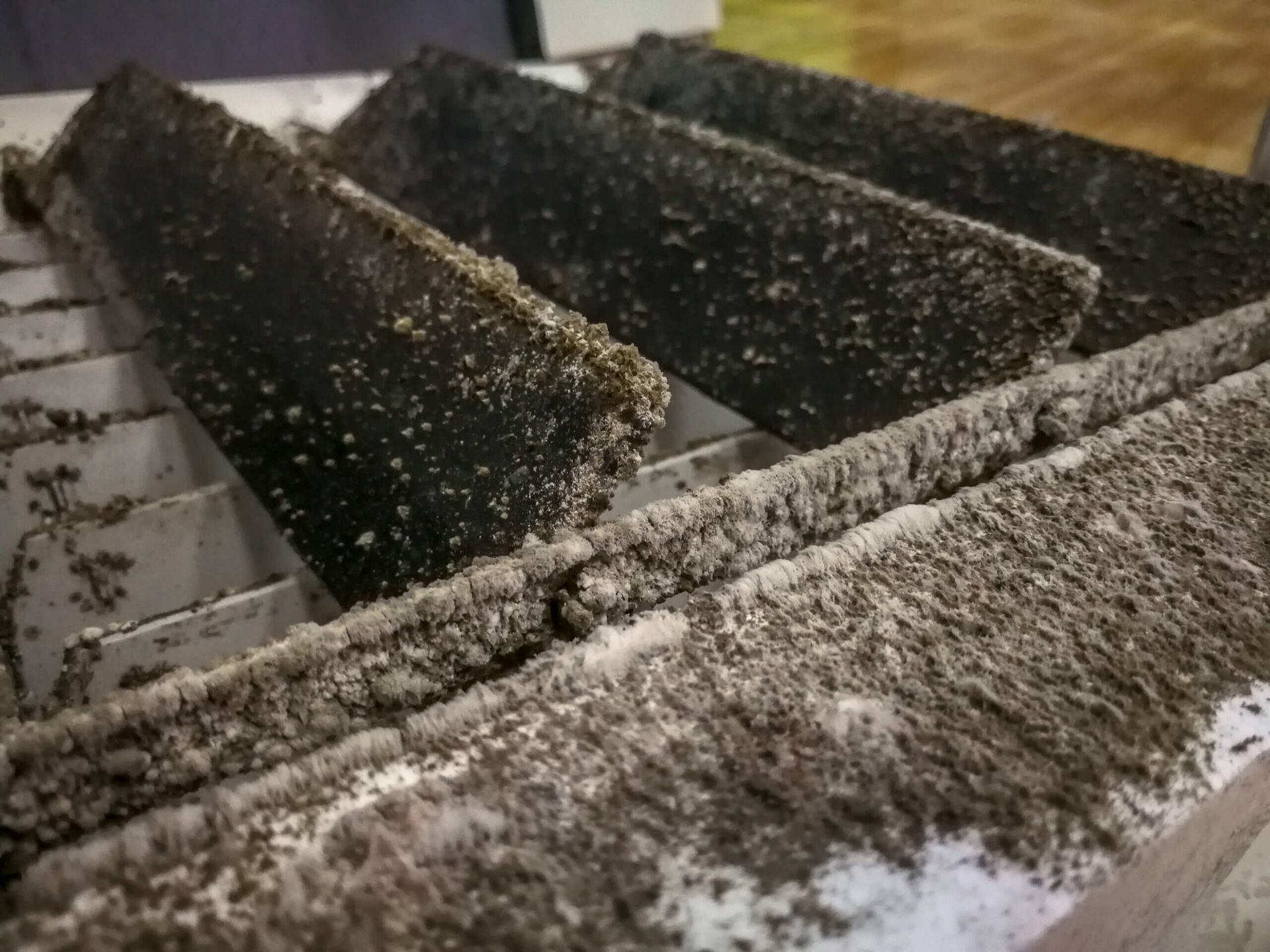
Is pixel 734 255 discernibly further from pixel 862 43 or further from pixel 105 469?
pixel 862 43

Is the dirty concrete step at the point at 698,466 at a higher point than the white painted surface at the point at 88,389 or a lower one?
lower

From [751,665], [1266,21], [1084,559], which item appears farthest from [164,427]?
[1266,21]

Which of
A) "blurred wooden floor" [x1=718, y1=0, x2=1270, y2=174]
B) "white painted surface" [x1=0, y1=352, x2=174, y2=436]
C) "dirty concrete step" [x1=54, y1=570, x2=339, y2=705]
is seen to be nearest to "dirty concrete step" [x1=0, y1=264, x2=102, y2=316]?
"white painted surface" [x1=0, y1=352, x2=174, y2=436]

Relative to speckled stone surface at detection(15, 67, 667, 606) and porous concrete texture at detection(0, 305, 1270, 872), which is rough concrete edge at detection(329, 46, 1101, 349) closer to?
porous concrete texture at detection(0, 305, 1270, 872)

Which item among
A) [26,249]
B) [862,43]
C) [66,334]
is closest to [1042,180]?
[862,43]

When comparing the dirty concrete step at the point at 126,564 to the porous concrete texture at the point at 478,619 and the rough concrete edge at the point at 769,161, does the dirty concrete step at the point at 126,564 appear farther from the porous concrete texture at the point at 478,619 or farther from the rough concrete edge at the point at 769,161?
the rough concrete edge at the point at 769,161

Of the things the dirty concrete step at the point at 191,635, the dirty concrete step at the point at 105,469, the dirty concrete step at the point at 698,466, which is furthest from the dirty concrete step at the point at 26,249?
the dirty concrete step at the point at 698,466
